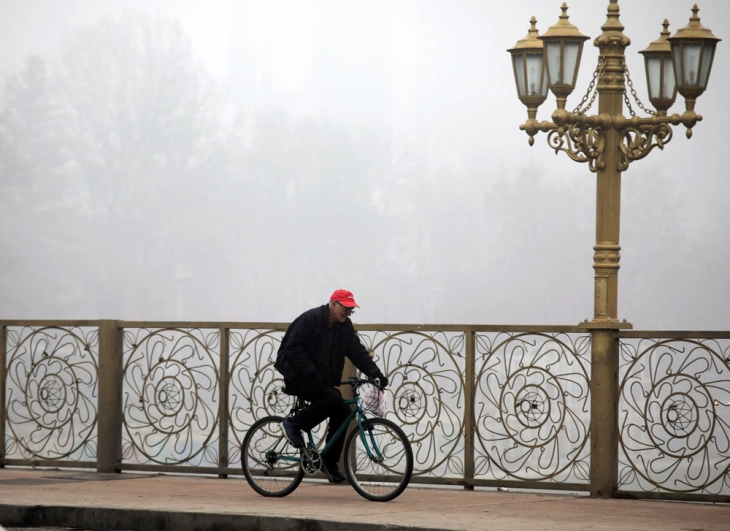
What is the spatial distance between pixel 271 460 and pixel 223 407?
1.52 meters

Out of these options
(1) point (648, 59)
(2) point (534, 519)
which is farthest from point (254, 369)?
(1) point (648, 59)

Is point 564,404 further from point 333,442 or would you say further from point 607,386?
point 333,442

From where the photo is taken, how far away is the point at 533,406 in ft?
31.8

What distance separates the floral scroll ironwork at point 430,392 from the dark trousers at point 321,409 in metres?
1.03

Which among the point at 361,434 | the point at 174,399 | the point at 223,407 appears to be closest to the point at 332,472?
the point at 361,434

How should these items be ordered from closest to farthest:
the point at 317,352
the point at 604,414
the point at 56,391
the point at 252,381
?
1. the point at 317,352
2. the point at 604,414
3. the point at 252,381
4. the point at 56,391

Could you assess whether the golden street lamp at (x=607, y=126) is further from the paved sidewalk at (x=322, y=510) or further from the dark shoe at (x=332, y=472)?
the dark shoe at (x=332, y=472)

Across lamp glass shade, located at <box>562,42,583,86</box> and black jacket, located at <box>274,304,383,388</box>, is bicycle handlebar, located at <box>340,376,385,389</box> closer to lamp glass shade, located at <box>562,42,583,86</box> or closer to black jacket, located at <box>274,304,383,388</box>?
black jacket, located at <box>274,304,383,388</box>

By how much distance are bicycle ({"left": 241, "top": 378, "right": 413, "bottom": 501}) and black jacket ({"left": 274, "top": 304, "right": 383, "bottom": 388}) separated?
0.21 m

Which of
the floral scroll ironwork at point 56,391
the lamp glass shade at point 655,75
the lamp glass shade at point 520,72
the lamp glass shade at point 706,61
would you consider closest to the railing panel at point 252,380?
the floral scroll ironwork at point 56,391

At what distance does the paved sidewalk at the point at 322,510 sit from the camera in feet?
25.1

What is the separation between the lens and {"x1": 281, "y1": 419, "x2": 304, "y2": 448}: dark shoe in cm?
902

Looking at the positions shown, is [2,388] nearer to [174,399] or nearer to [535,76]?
[174,399]

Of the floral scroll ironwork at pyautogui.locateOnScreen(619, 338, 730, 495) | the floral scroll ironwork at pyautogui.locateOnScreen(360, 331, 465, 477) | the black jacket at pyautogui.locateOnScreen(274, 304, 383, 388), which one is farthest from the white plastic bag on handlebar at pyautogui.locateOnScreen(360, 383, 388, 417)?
the floral scroll ironwork at pyautogui.locateOnScreen(619, 338, 730, 495)
